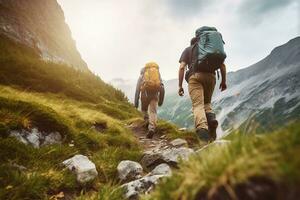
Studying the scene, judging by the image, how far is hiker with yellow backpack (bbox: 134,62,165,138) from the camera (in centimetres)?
1209

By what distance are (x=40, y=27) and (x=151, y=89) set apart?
56.0ft

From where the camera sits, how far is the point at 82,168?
21.0ft

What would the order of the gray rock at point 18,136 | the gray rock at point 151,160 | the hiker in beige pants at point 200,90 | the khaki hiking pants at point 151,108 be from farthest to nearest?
the khaki hiking pants at point 151,108
the hiker in beige pants at point 200,90
the gray rock at point 151,160
the gray rock at point 18,136

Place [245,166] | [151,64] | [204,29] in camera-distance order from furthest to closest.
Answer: [151,64]
[204,29]
[245,166]

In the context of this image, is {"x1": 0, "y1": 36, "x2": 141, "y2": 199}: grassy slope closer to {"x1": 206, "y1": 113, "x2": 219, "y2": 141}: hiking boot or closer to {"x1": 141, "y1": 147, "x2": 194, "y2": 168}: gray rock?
{"x1": 141, "y1": 147, "x2": 194, "y2": 168}: gray rock

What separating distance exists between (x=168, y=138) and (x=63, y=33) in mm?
24077

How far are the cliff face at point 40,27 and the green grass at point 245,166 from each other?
18922 millimetres

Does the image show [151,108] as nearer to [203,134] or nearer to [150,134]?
[150,134]

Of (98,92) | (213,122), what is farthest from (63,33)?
(213,122)

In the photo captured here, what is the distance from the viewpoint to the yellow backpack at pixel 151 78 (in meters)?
12.1

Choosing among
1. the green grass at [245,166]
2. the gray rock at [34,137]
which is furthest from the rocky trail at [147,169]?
the green grass at [245,166]

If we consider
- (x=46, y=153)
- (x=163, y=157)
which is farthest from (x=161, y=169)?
(x=46, y=153)

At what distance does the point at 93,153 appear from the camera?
7.86 m

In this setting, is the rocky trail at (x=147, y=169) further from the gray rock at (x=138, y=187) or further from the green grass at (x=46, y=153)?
the green grass at (x=46, y=153)
